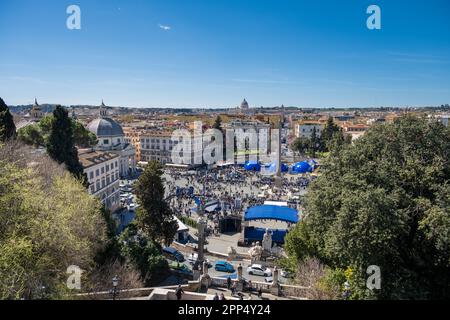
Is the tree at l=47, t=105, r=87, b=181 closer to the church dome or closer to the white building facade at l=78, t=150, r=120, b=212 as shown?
the white building facade at l=78, t=150, r=120, b=212

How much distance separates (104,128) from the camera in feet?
206

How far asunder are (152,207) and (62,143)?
9532mm

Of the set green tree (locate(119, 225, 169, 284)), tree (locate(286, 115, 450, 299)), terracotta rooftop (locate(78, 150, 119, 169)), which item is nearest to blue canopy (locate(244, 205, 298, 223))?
green tree (locate(119, 225, 169, 284))

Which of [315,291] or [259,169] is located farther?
[259,169]

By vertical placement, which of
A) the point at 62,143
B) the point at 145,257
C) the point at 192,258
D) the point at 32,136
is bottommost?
the point at 192,258

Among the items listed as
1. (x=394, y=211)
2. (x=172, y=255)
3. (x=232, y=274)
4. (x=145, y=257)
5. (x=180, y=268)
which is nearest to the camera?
(x=394, y=211)

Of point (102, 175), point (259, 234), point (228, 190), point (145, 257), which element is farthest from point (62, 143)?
point (228, 190)

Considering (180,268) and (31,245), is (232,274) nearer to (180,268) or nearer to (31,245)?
(180,268)

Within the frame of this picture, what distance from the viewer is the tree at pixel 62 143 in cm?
2691

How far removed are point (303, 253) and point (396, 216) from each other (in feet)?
20.9
